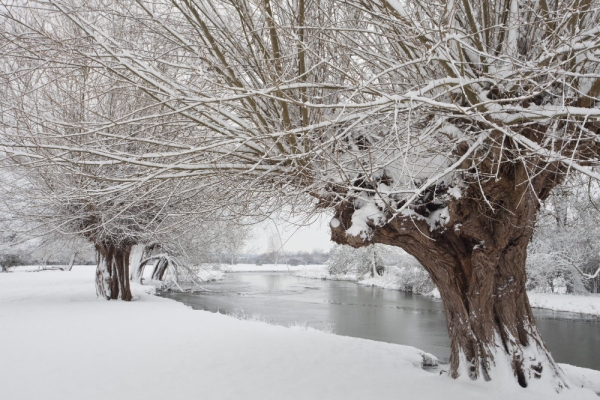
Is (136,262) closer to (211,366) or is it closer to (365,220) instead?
(211,366)

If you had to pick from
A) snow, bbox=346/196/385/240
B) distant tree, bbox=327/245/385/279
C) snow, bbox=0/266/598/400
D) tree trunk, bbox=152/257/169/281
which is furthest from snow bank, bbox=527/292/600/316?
tree trunk, bbox=152/257/169/281

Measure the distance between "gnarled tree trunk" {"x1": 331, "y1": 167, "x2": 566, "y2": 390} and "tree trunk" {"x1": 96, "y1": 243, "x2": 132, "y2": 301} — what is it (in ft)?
36.2

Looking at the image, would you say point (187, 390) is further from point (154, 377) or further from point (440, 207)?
point (440, 207)

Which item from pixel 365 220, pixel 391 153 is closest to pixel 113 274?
pixel 365 220

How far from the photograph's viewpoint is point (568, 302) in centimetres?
1730

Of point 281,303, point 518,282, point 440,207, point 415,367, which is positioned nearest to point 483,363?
point 518,282

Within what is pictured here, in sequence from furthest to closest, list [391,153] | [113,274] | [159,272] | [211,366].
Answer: [159,272], [113,274], [211,366], [391,153]

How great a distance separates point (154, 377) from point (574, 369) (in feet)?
20.4

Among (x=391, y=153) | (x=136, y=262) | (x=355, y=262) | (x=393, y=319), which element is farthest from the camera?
(x=355, y=262)

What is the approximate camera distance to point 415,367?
6000 millimetres

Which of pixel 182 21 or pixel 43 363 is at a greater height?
pixel 182 21

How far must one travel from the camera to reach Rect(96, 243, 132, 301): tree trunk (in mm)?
13656

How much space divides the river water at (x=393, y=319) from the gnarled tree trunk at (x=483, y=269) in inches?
191

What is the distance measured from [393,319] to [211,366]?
34.4ft
